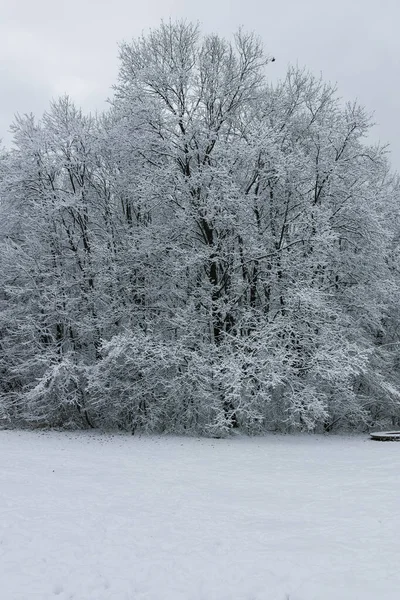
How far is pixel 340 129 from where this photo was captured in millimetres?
19750

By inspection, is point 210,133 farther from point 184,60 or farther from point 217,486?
point 217,486

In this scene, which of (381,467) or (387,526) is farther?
(381,467)

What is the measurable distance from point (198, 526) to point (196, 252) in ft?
36.2

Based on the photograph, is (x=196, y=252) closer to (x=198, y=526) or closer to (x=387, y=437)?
(x=387, y=437)

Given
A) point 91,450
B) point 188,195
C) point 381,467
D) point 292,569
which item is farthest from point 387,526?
point 188,195

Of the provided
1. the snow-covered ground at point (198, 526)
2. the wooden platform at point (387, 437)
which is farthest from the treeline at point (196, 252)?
the snow-covered ground at point (198, 526)

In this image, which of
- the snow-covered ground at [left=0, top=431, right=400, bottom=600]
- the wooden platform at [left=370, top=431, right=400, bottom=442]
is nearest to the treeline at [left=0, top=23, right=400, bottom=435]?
the wooden platform at [left=370, top=431, right=400, bottom=442]

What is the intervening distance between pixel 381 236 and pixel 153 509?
13979 millimetres

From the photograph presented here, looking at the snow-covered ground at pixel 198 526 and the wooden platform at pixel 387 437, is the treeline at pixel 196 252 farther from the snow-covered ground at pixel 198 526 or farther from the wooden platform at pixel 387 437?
the snow-covered ground at pixel 198 526

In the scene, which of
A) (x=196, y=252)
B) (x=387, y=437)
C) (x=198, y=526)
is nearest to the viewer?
(x=198, y=526)

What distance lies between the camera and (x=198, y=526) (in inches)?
310

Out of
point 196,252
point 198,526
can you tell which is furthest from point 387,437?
point 198,526

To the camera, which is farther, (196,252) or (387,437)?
(387,437)

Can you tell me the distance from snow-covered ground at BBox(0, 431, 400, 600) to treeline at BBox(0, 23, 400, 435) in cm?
386
